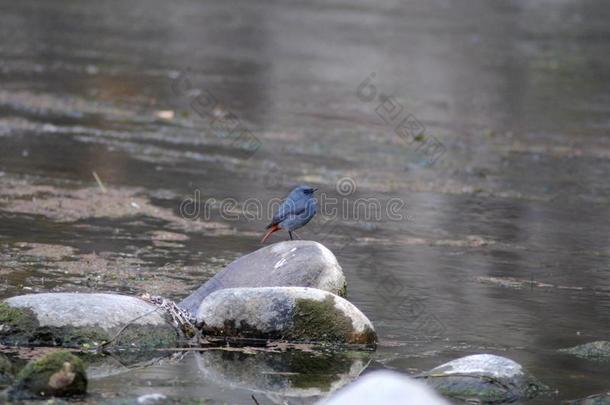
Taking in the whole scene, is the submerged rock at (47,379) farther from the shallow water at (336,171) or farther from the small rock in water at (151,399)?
the small rock in water at (151,399)

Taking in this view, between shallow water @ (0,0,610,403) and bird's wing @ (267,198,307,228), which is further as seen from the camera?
shallow water @ (0,0,610,403)

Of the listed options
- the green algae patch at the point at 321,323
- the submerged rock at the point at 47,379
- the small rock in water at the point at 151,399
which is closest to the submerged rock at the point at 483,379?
the green algae patch at the point at 321,323

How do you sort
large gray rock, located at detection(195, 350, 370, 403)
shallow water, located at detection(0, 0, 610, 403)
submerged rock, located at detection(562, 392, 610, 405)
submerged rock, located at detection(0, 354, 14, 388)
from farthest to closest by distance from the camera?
shallow water, located at detection(0, 0, 610, 403) → large gray rock, located at detection(195, 350, 370, 403) → submerged rock, located at detection(562, 392, 610, 405) → submerged rock, located at detection(0, 354, 14, 388)

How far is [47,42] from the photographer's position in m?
25.7

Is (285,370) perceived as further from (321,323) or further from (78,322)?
(78,322)

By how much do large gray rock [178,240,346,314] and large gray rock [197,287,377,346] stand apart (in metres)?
0.52

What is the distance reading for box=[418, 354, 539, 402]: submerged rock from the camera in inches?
312

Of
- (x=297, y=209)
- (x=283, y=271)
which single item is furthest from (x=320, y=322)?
(x=297, y=209)

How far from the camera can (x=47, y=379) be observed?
290 inches

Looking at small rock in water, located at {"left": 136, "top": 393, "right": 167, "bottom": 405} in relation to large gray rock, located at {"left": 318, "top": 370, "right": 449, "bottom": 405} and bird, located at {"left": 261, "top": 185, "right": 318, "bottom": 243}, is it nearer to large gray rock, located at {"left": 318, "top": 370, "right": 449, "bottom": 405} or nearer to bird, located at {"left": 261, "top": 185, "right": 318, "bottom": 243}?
large gray rock, located at {"left": 318, "top": 370, "right": 449, "bottom": 405}

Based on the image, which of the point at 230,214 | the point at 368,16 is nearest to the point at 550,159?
the point at 230,214

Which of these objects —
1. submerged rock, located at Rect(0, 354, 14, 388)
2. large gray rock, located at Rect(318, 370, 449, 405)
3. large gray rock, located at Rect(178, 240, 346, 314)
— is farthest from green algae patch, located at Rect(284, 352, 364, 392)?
large gray rock, located at Rect(318, 370, 449, 405)

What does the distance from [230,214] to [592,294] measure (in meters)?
4.35

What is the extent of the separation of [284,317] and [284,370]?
605 millimetres
